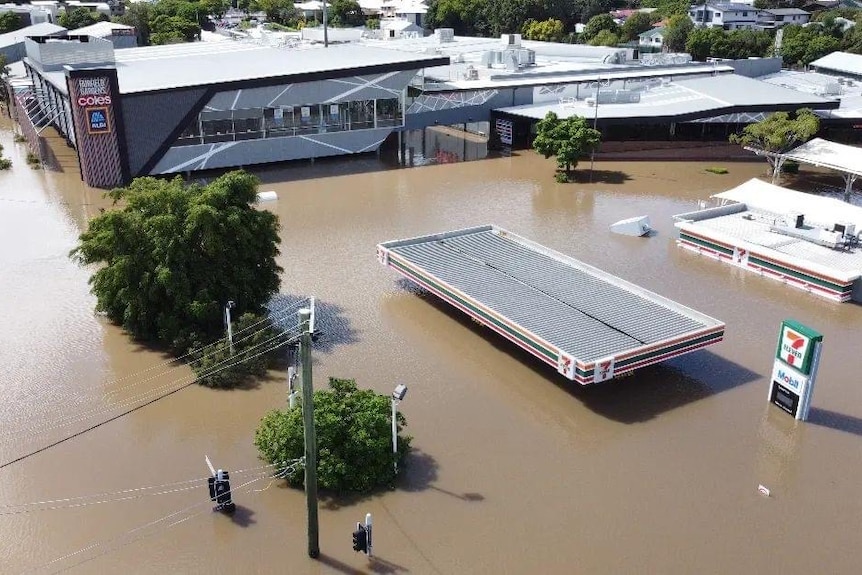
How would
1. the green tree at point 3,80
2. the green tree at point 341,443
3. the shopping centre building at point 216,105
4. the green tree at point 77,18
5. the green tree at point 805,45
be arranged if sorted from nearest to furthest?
the green tree at point 341,443 < the shopping centre building at point 216,105 < the green tree at point 3,80 < the green tree at point 805,45 < the green tree at point 77,18

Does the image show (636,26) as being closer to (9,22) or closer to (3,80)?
(9,22)

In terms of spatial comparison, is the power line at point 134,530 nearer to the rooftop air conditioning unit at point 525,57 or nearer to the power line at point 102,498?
the power line at point 102,498

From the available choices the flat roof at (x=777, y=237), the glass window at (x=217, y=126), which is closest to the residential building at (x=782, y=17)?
the flat roof at (x=777, y=237)

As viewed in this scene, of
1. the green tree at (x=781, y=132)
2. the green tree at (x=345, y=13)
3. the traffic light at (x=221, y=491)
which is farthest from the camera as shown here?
the green tree at (x=345, y=13)

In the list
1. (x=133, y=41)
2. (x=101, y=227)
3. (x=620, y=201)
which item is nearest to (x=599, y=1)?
(x=133, y=41)

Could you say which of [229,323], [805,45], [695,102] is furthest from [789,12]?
[229,323]
